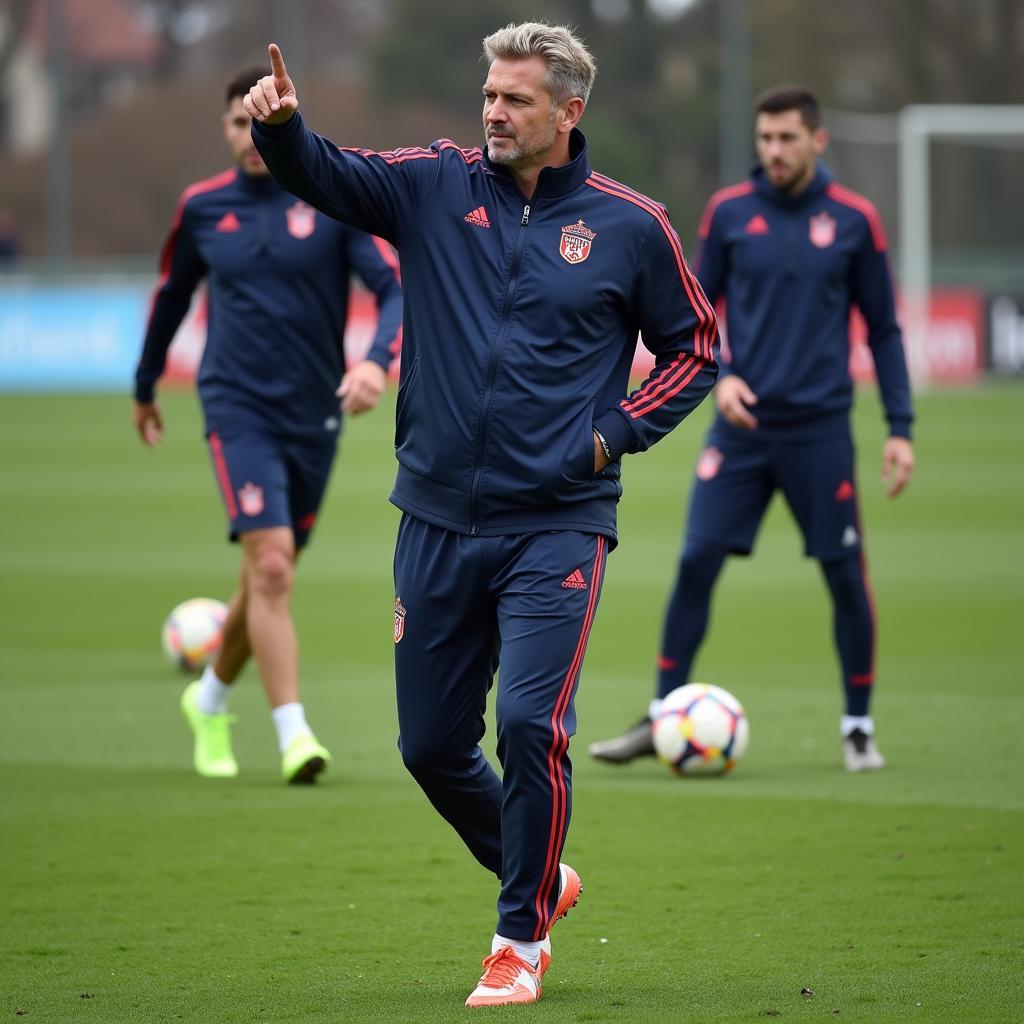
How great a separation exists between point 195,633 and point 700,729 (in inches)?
132

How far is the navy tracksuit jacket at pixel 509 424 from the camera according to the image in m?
4.95

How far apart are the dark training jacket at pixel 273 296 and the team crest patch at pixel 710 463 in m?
1.38

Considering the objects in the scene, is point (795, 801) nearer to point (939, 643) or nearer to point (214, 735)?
point (214, 735)

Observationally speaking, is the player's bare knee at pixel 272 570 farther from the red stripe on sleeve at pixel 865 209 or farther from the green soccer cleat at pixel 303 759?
the red stripe on sleeve at pixel 865 209

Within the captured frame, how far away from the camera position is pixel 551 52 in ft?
16.5

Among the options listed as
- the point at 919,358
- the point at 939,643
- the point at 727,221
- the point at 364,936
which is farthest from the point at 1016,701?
the point at 919,358

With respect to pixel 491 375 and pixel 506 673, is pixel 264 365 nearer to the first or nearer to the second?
pixel 491 375

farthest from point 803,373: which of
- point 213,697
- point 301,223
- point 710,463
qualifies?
point 213,697

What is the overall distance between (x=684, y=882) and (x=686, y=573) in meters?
2.14

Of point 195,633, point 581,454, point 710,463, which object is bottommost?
point 195,633

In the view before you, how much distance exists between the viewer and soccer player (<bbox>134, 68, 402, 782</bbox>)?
304 inches

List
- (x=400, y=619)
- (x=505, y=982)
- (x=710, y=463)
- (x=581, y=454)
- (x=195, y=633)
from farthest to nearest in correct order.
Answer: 1. (x=195, y=633)
2. (x=710, y=463)
3. (x=400, y=619)
4. (x=581, y=454)
5. (x=505, y=982)

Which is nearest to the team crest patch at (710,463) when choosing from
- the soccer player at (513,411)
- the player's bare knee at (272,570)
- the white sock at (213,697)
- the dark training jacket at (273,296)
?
the dark training jacket at (273,296)

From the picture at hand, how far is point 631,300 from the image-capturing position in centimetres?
516
